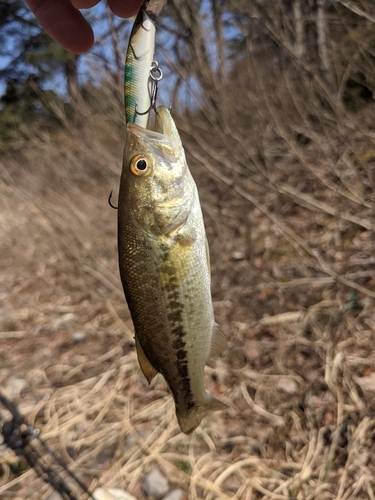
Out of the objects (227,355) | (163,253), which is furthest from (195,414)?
(227,355)

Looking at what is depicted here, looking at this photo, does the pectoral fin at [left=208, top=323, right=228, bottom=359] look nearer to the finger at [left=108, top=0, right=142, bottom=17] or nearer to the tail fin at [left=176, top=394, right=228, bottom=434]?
the tail fin at [left=176, top=394, right=228, bottom=434]

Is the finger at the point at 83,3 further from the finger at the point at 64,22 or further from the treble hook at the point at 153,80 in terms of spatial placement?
the treble hook at the point at 153,80

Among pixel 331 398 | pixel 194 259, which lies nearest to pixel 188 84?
pixel 194 259

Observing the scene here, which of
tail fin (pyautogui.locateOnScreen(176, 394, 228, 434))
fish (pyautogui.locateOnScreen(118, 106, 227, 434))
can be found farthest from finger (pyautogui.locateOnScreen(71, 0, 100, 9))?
tail fin (pyautogui.locateOnScreen(176, 394, 228, 434))

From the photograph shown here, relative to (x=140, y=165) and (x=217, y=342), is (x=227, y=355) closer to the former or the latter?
(x=217, y=342)

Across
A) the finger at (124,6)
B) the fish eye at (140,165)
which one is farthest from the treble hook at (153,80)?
the finger at (124,6)

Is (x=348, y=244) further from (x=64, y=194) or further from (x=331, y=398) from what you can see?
(x=64, y=194)

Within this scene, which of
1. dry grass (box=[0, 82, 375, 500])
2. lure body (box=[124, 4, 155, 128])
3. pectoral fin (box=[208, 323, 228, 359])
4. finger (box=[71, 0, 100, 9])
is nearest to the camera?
lure body (box=[124, 4, 155, 128])
